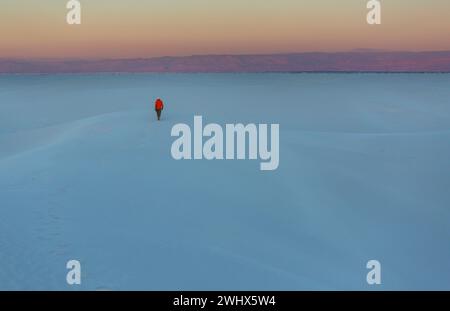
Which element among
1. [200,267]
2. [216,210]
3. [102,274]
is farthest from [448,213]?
[102,274]

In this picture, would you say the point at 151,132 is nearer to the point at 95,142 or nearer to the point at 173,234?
the point at 95,142

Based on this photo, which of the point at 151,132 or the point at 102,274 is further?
the point at 151,132

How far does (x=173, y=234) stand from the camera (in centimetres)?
656

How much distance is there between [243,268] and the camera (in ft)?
18.5

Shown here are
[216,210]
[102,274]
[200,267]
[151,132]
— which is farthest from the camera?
[151,132]

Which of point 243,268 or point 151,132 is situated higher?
point 151,132

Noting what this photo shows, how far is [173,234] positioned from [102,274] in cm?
157

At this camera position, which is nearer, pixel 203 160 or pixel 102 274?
pixel 102 274

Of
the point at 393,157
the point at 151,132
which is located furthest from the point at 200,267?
the point at 151,132

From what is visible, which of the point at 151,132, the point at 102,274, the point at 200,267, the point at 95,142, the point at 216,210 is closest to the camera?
the point at 102,274
